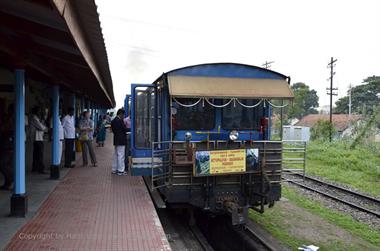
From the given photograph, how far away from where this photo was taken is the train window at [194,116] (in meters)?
7.90

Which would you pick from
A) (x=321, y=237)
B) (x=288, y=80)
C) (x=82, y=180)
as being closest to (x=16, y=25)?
(x=288, y=80)

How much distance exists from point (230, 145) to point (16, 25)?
154 inches

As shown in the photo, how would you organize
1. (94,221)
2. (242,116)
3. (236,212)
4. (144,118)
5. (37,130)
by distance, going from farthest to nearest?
(37,130)
(144,118)
(242,116)
(236,212)
(94,221)

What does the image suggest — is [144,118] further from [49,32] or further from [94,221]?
[49,32]

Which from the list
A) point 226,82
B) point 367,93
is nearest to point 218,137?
point 226,82

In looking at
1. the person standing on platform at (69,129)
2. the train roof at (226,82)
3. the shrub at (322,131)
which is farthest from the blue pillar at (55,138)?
the shrub at (322,131)

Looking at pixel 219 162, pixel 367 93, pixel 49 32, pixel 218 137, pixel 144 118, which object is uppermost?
pixel 367 93

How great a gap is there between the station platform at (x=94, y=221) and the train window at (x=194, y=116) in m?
1.66

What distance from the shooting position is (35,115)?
10211 mm

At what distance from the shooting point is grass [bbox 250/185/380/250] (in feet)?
25.4

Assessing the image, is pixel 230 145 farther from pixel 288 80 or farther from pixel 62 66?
pixel 62 66

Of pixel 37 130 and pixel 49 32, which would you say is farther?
pixel 37 130

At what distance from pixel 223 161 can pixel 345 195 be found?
762 centimetres

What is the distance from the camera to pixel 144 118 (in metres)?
9.02
